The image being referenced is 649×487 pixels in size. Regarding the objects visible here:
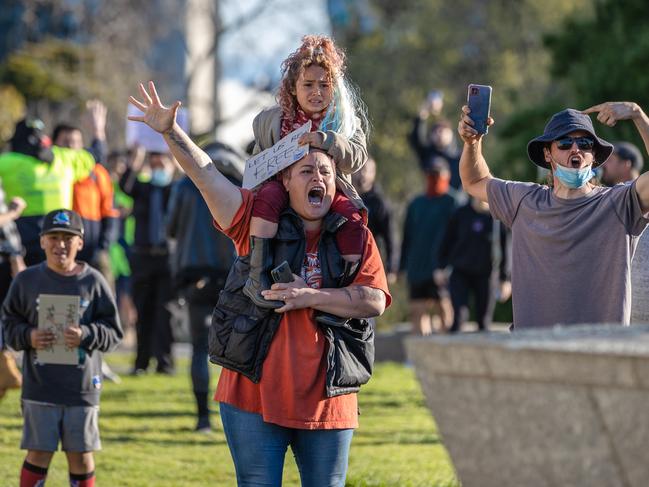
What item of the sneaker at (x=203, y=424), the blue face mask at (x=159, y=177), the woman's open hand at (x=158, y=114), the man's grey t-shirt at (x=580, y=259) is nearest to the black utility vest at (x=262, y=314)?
the woman's open hand at (x=158, y=114)

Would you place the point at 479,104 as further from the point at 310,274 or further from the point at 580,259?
the point at 310,274

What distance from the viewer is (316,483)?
16.6 ft

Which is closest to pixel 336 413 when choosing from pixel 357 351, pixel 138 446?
pixel 357 351

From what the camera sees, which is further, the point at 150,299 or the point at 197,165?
the point at 150,299

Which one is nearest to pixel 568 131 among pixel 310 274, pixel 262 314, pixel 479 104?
pixel 479 104

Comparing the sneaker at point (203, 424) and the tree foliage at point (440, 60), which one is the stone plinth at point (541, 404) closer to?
the sneaker at point (203, 424)

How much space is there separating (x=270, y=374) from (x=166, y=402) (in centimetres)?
669

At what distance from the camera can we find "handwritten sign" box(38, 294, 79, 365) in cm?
697

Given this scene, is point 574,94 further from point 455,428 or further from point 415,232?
point 455,428

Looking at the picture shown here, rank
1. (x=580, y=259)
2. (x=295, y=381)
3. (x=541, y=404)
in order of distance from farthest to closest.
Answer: (x=580, y=259) → (x=295, y=381) → (x=541, y=404)

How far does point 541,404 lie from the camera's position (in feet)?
10.5

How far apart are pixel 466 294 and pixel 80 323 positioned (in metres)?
7.68

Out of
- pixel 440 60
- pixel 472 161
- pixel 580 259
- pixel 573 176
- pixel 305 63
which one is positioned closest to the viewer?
pixel 305 63

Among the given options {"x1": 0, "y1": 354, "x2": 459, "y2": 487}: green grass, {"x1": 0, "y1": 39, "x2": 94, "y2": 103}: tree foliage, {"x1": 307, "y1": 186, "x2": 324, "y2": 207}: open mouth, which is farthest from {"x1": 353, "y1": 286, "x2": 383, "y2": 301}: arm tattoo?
{"x1": 0, "y1": 39, "x2": 94, "y2": 103}: tree foliage
